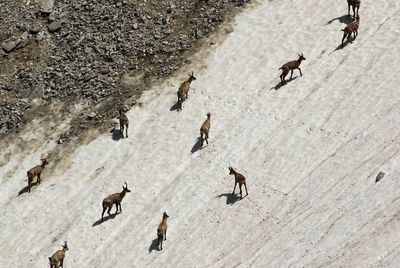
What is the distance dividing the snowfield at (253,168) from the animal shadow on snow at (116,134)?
0.21 meters

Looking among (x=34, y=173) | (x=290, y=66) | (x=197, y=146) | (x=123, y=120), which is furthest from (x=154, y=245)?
(x=290, y=66)

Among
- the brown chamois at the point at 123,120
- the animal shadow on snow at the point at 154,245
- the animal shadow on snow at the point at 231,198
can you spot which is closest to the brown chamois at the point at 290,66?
the animal shadow on snow at the point at 231,198

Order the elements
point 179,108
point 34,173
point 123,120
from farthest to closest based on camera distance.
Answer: point 179,108, point 123,120, point 34,173

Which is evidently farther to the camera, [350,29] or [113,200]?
[350,29]

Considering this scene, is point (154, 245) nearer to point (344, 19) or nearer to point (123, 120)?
point (123, 120)

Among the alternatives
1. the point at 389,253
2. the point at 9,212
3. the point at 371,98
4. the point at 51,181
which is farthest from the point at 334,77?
the point at 9,212

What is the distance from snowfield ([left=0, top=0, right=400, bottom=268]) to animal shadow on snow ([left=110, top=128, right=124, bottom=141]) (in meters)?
0.21

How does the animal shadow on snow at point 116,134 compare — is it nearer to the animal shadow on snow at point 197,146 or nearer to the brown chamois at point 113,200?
the animal shadow on snow at point 197,146

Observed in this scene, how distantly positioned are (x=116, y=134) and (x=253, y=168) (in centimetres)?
802

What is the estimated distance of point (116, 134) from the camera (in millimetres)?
32719

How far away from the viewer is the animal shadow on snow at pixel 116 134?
32.5m

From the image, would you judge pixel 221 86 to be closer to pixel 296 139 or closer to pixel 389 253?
pixel 296 139

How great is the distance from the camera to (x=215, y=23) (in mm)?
37625

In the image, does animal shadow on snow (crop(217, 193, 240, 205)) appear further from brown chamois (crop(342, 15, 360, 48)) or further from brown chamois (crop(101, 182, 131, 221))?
brown chamois (crop(342, 15, 360, 48))
